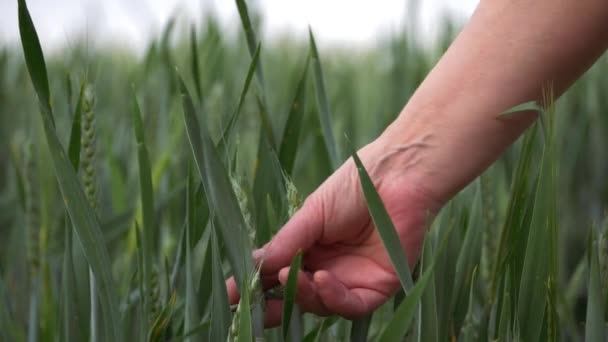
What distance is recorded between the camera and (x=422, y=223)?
0.83m

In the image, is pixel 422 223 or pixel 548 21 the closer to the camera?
pixel 548 21

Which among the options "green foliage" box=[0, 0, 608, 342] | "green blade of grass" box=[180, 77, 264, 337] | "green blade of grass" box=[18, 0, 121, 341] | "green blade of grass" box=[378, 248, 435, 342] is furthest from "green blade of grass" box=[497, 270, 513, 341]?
"green blade of grass" box=[18, 0, 121, 341]

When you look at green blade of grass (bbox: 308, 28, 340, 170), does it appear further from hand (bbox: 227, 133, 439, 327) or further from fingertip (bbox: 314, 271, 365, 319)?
fingertip (bbox: 314, 271, 365, 319)

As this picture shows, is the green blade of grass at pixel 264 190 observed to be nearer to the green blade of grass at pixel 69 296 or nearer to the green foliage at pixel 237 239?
the green foliage at pixel 237 239

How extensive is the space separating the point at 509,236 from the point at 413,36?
110 centimetres

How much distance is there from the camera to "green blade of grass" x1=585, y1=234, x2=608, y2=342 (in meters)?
0.65

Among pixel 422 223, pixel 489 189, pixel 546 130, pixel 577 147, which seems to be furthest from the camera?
pixel 577 147

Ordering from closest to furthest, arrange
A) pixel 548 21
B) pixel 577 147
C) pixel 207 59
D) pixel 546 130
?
pixel 546 130, pixel 548 21, pixel 207 59, pixel 577 147

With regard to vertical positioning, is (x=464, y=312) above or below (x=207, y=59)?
below

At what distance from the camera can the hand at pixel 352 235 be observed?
767 mm

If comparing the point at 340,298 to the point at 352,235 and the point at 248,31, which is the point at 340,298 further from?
the point at 248,31

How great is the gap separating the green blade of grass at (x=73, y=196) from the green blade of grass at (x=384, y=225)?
0.21m

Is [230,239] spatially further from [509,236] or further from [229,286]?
[509,236]

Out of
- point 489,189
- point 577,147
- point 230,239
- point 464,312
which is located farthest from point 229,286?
point 577,147
